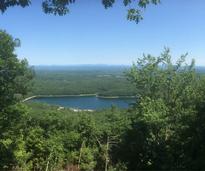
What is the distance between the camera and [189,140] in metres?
16.3

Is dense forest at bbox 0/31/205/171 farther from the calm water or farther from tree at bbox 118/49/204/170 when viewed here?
the calm water

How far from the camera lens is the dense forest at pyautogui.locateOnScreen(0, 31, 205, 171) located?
16953 millimetres

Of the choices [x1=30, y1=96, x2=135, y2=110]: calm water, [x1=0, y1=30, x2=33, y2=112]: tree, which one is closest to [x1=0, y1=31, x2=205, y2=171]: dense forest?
[x1=0, y1=30, x2=33, y2=112]: tree

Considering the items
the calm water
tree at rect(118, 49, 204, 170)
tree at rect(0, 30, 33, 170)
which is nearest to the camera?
tree at rect(118, 49, 204, 170)

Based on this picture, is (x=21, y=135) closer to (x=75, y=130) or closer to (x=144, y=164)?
(x=75, y=130)

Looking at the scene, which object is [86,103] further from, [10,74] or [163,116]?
[163,116]

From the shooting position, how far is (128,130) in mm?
19359

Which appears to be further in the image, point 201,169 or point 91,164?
point 91,164

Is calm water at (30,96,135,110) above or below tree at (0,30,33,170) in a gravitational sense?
below

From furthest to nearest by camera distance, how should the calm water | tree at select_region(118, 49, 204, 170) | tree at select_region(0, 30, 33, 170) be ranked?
the calm water < tree at select_region(0, 30, 33, 170) < tree at select_region(118, 49, 204, 170)

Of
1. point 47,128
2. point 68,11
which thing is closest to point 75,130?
point 47,128

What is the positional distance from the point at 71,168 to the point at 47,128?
27.5 ft

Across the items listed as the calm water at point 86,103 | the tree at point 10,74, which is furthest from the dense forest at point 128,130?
the calm water at point 86,103

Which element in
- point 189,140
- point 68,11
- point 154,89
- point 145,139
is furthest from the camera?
point 154,89
